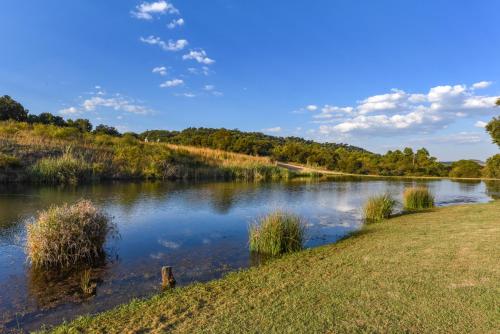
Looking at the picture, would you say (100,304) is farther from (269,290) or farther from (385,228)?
(385,228)

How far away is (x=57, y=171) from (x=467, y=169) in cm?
5309

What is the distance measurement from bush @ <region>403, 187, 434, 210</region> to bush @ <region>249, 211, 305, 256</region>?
10.6 metres

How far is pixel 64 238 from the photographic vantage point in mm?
8133

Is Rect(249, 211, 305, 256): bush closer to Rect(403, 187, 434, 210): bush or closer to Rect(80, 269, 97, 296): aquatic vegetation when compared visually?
Rect(80, 269, 97, 296): aquatic vegetation

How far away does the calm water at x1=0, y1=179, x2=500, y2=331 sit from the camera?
6.27 metres

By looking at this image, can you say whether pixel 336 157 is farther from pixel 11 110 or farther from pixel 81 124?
pixel 11 110

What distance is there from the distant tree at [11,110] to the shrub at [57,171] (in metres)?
27.5

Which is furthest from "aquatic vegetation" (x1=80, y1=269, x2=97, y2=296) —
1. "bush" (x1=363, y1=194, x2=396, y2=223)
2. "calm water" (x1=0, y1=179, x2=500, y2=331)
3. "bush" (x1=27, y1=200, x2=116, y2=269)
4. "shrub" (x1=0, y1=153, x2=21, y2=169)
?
"shrub" (x1=0, y1=153, x2=21, y2=169)

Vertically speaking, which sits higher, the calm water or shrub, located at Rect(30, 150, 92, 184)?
shrub, located at Rect(30, 150, 92, 184)

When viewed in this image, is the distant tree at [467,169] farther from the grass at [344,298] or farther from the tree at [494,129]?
the grass at [344,298]

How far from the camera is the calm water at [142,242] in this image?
20.6 ft

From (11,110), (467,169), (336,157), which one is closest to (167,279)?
(11,110)

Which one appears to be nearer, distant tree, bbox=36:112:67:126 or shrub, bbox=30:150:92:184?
shrub, bbox=30:150:92:184

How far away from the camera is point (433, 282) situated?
19.2 ft
